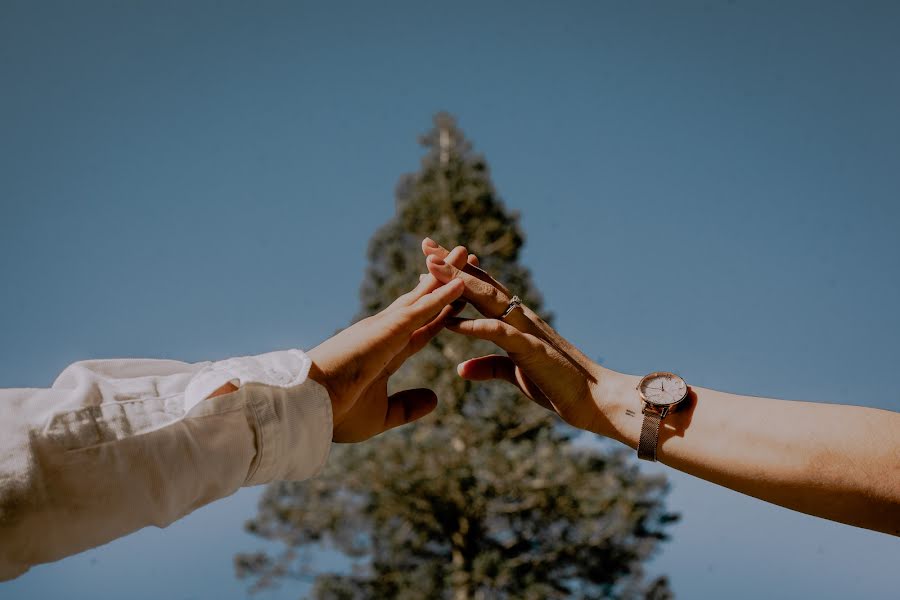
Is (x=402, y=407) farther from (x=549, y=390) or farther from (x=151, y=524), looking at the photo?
(x=151, y=524)

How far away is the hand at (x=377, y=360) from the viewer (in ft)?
4.99

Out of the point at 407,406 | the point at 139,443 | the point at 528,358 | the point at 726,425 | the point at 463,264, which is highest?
the point at 463,264

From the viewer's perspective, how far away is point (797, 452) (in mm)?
1645

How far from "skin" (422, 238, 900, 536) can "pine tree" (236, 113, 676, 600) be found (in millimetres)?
8660

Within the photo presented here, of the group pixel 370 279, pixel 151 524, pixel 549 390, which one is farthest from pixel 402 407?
pixel 370 279

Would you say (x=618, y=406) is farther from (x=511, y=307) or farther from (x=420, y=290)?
(x=420, y=290)

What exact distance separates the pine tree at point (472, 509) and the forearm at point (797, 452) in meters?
8.89

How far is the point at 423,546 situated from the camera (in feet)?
36.6

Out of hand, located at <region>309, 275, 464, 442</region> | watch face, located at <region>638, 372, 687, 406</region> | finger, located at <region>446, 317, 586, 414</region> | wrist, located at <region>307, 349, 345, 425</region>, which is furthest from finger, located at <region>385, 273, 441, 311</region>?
watch face, located at <region>638, 372, 687, 406</region>

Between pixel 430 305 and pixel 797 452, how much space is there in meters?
0.91

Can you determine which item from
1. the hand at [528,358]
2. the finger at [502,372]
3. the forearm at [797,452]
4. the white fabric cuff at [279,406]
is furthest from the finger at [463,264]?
the white fabric cuff at [279,406]

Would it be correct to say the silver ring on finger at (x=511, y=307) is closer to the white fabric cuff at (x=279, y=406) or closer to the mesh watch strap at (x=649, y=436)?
the mesh watch strap at (x=649, y=436)

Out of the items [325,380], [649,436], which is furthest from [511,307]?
[325,380]

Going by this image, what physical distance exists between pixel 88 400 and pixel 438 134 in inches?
561
